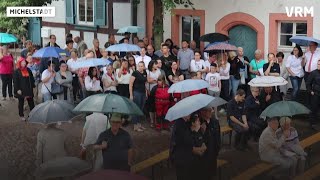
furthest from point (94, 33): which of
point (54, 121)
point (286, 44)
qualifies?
point (54, 121)

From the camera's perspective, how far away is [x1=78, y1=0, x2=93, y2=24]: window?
940 inches

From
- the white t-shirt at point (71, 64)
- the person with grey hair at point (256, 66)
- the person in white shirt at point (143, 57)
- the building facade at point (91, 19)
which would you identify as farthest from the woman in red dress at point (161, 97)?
the building facade at point (91, 19)

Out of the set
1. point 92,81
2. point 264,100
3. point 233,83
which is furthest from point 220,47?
point 92,81

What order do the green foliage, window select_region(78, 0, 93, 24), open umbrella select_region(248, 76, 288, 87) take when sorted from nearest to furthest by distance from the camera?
open umbrella select_region(248, 76, 288, 87)
the green foliage
window select_region(78, 0, 93, 24)

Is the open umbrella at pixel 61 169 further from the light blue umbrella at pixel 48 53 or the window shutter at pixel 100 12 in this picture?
the window shutter at pixel 100 12

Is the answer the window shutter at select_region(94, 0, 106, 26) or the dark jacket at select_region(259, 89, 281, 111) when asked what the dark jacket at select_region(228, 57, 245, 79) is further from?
the window shutter at select_region(94, 0, 106, 26)

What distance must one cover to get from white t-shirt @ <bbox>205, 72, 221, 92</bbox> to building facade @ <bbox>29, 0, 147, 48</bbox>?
672cm

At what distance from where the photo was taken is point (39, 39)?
28.8 meters

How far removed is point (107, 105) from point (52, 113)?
0.89m

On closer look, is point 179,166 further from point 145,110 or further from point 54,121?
point 145,110

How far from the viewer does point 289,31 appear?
1734cm

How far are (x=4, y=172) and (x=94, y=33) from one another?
12855 mm

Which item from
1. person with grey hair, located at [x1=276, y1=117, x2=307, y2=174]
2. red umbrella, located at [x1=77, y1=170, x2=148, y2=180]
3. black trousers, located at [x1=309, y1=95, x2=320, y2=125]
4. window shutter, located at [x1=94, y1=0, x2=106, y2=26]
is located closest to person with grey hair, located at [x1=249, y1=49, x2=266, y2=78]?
black trousers, located at [x1=309, y1=95, x2=320, y2=125]

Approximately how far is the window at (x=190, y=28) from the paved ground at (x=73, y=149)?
535 cm
